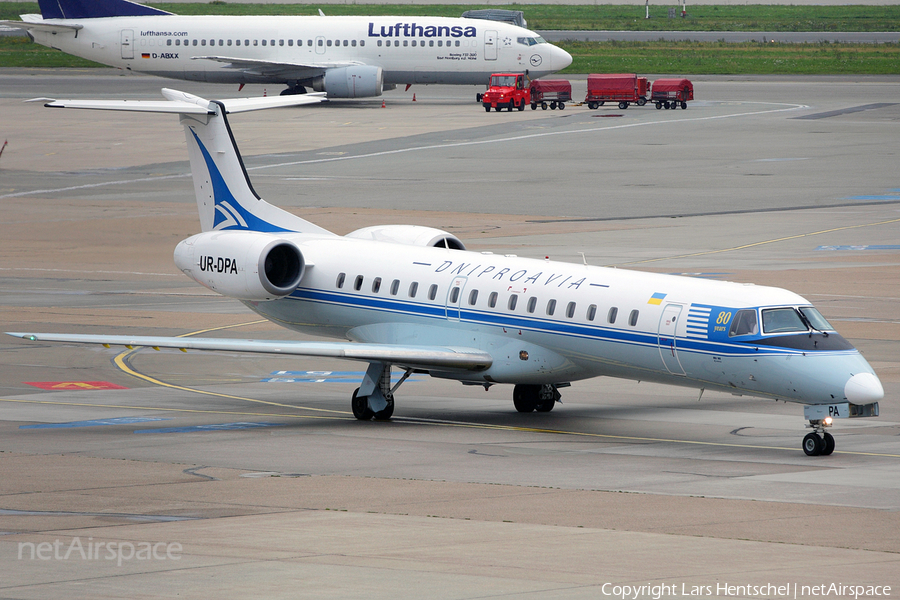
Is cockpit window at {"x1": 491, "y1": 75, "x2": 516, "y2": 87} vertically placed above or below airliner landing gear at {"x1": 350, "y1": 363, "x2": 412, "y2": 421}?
above

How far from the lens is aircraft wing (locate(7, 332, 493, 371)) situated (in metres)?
22.6

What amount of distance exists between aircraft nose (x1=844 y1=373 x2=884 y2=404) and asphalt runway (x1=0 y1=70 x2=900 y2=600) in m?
0.98

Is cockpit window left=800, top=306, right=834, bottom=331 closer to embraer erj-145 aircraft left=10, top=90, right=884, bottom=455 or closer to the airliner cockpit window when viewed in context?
embraer erj-145 aircraft left=10, top=90, right=884, bottom=455

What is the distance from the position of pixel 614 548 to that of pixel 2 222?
41877 mm

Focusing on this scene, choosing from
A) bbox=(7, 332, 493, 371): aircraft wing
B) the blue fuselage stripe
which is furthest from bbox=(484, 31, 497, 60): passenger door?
bbox=(7, 332, 493, 371): aircraft wing

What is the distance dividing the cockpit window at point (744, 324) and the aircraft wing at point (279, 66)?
69186 millimetres

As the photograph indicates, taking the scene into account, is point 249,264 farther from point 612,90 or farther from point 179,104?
point 612,90

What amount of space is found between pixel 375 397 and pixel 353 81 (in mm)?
66200

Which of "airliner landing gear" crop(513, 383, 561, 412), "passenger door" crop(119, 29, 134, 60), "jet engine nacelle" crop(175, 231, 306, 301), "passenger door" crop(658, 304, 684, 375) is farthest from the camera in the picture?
"passenger door" crop(119, 29, 134, 60)

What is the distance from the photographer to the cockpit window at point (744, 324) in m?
20.0

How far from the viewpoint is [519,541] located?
1404 centimetres

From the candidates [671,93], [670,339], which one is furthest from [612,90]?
[670,339]

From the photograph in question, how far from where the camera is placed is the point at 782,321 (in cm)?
2006

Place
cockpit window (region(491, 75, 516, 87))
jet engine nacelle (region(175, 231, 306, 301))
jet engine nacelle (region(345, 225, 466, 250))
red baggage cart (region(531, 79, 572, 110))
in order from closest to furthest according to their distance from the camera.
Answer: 1. jet engine nacelle (region(175, 231, 306, 301))
2. jet engine nacelle (region(345, 225, 466, 250))
3. cockpit window (region(491, 75, 516, 87))
4. red baggage cart (region(531, 79, 572, 110))
